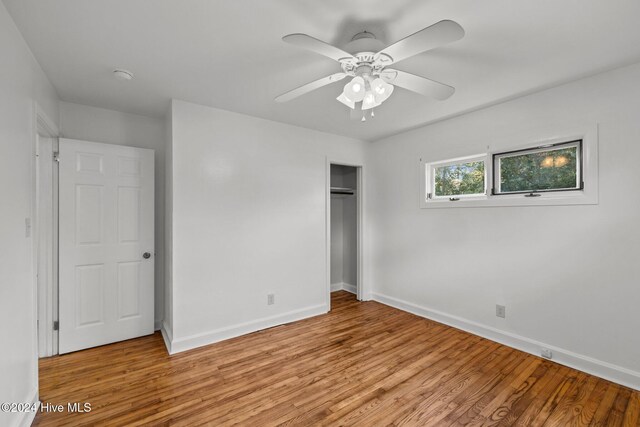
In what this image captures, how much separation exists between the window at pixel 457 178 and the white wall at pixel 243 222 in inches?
53.8

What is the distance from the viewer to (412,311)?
3.83 m

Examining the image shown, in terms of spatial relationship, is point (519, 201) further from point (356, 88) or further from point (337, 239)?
point (337, 239)

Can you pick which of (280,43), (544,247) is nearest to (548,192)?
(544,247)

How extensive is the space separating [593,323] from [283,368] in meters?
2.64

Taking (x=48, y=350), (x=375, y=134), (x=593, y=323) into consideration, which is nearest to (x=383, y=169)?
(x=375, y=134)

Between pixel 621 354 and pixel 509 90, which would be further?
pixel 509 90

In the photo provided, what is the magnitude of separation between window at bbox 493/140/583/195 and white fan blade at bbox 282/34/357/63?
220 cm

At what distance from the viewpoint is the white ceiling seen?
157 centimetres

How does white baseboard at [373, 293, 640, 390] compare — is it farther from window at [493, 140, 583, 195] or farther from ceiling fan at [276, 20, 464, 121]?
ceiling fan at [276, 20, 464, 121]

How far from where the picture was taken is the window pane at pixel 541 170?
2.58 meters

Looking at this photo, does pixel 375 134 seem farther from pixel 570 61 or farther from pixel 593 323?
pixel 593 323

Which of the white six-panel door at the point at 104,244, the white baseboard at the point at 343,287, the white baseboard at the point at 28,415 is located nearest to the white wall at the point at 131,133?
the white six-panel door at the point at 104,244

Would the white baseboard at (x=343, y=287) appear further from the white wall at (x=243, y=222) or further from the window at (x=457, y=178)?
the window at (x=457, y=178)

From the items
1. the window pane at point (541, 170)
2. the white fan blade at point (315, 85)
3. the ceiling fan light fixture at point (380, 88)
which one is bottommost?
the window pane at point (541, 170)
